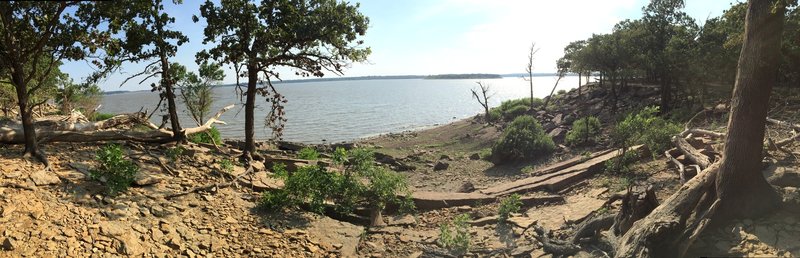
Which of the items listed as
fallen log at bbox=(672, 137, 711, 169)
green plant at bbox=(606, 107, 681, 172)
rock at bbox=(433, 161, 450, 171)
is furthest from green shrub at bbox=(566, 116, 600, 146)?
fallen log at bbox=(672, 137, 711, 169)

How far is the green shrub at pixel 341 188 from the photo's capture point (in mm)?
9977

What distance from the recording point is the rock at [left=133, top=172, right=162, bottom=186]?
9022 millimetres

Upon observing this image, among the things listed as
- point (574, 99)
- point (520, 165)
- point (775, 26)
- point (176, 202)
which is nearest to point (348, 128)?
point (574, 99)

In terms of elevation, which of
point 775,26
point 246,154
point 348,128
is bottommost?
point 348,128

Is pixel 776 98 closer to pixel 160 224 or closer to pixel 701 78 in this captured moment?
pixel 701 78

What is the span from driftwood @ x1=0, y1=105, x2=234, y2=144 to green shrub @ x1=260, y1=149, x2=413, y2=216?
12.8 ft

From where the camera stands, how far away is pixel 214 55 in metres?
11.8

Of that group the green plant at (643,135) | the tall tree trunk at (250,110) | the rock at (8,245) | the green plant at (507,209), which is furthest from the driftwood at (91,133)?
→ the green plant at (643,135)

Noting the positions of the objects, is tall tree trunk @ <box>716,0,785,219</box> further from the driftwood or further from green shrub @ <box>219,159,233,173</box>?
the driftwood

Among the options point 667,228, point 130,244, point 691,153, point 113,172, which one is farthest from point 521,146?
point 130,244

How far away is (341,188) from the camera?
10.5 meters

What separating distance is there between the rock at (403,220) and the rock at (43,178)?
6.90 metres

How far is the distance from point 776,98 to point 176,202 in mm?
25180

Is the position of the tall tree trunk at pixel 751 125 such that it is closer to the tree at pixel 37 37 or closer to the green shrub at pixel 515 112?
the tree at pixel 37 37
